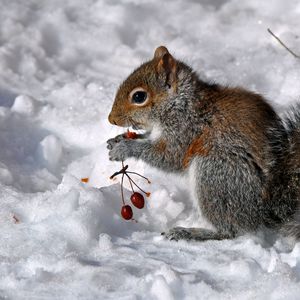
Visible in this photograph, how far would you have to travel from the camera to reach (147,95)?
3553 mm

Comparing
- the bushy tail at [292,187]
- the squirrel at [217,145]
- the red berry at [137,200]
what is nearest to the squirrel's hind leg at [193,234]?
the squirrel at [217,145]

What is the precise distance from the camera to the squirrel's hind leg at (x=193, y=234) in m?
3.27

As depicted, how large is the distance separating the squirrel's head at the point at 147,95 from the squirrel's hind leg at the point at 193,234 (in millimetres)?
588

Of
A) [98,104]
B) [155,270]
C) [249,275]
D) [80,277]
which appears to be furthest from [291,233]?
[98,104]

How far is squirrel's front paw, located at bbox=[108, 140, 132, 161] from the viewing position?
3.61 metres

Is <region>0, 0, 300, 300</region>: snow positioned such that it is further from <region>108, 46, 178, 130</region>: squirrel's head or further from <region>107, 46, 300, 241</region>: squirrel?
<region>108, 46, 178, 130</region>: squirrel's head

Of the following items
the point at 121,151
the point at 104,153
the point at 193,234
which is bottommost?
the point at 193,234

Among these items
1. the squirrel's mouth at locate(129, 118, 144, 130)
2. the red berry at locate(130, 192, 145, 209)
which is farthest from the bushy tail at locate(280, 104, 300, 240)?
the squirrel's mouth at locate(129, 118, 144, 130)

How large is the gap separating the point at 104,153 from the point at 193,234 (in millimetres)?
963

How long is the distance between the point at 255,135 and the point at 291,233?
1.60 feet

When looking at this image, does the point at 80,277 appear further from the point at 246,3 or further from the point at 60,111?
the point at 246,3

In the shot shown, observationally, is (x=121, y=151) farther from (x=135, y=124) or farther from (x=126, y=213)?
(x=126, y=213)

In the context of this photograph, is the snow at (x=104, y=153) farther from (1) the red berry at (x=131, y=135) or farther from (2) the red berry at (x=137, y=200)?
(1) the red berry at (x=131, y=135)

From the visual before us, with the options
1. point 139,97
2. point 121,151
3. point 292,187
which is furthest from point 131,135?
point 292,187
